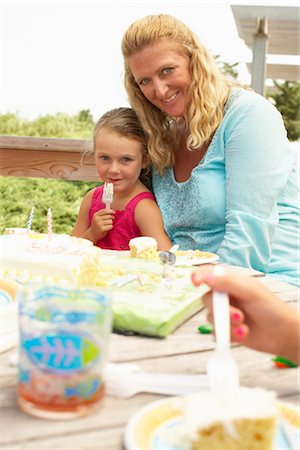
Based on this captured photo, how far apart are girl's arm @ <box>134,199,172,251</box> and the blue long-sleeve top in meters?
0.07

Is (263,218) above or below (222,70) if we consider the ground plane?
below

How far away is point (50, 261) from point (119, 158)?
3.59ft

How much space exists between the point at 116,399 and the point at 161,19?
5.30 feet

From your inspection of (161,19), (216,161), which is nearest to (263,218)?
(216,161)

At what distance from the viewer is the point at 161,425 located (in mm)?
682

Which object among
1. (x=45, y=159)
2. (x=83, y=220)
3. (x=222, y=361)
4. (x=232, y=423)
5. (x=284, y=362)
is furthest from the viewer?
(x=45, y=159)

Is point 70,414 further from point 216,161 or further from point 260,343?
point 216,161

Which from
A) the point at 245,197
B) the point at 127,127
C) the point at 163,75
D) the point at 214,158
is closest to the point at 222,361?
the point at 245,197

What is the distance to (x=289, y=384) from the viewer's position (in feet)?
2.71

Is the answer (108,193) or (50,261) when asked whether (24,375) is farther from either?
(108,193)

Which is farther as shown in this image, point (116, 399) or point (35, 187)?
point (35, 187)

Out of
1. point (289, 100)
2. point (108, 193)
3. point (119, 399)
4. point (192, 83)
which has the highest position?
point (289, 100)

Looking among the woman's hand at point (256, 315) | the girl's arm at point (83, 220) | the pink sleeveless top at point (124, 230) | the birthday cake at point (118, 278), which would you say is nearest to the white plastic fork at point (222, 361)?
the woman's hand at point (256, 315)

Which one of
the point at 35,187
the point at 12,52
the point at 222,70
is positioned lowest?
the point at 35,187
